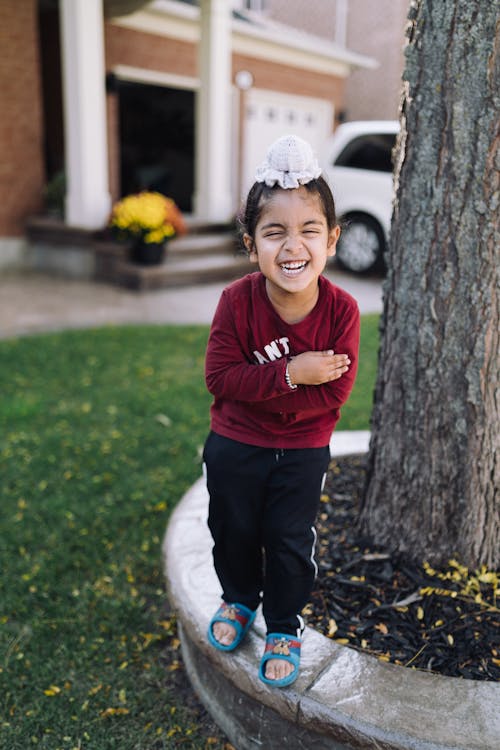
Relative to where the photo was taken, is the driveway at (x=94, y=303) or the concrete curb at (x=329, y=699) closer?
the concrete curb at (x=329, y=699)

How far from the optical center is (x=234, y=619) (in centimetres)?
189

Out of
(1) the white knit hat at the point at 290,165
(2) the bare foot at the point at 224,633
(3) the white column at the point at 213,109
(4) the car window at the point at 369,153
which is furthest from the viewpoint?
(3) the white column at the point at 213,109

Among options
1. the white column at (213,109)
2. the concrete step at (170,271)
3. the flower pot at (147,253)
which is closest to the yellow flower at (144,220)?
the flower pot at (147,253)

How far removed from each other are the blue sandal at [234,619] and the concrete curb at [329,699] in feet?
0.07

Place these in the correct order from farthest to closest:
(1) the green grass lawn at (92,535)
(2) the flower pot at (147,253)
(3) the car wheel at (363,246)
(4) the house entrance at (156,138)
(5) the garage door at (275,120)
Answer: (5) the garage door at (275,120)
(4) the house entrance at (156,138)
(3) the car wheel at (363,246)
(2) the flower pot at (147,253)
(1) the green grass lawn at (92,535)

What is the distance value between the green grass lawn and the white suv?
14.3 feet

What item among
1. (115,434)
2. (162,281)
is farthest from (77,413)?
(162,281)

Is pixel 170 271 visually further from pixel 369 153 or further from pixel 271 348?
pixel 271 348

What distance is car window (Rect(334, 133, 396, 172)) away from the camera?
8.89 metres

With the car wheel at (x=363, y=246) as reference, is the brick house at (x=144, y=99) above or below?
above

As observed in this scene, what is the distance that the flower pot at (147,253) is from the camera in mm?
8508

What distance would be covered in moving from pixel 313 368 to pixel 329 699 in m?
0.81

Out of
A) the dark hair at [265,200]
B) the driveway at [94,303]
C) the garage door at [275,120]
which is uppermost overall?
the garage door at [275,120]

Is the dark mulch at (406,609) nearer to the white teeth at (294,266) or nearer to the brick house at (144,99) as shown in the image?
the white teeth at (294,266)
